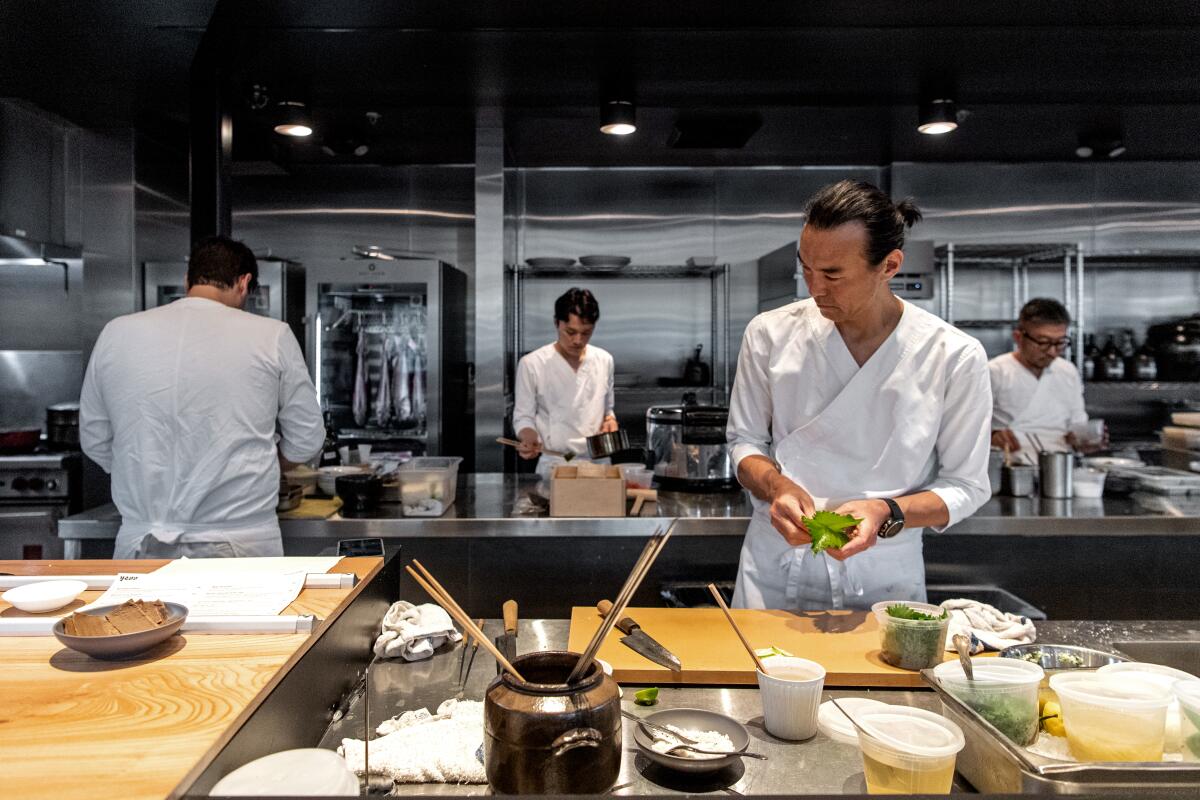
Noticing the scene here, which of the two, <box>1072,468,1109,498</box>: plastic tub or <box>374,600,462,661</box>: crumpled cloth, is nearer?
<box>374,600,462,661</box>: crumpled cloth

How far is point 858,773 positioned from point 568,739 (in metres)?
0.49

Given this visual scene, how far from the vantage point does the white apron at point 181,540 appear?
2684mm

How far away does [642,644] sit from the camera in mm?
1584

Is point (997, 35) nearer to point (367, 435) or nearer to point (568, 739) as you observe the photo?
point (568, 739)

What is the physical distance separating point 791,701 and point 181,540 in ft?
7.21

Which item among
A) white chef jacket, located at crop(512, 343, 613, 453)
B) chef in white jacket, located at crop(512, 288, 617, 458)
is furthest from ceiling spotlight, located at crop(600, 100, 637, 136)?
white chef jacket, located at crop(512, 343, 613, 453)

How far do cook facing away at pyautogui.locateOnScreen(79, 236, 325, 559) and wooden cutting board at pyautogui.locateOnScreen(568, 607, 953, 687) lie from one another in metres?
1.44

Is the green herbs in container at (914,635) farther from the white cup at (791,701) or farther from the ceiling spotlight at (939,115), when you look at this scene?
the ceiling spotlight at (939,115)

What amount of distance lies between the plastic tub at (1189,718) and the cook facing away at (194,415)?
253 centimetres

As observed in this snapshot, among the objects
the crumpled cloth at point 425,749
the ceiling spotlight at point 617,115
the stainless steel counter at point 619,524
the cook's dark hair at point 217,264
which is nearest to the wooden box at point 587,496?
the stainless steel counter at point 619,524

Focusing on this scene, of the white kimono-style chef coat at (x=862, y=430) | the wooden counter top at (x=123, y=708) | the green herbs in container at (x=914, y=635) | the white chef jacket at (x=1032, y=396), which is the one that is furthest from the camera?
the white chef jacket at (x=1032, y=396)

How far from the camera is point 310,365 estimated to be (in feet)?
18.2

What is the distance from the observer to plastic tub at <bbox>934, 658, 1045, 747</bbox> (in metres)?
1.08

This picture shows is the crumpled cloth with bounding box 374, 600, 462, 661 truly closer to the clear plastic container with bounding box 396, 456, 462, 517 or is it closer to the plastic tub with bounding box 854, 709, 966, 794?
the plastic tub with bounding box 854, 709, 966, 794
